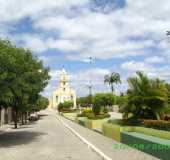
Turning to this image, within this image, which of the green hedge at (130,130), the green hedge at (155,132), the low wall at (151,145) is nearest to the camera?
the low wall at (151,145)

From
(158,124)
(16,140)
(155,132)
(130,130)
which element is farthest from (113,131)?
(16,140)

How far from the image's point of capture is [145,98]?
1286 inches

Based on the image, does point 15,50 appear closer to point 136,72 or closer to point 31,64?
point 31,64

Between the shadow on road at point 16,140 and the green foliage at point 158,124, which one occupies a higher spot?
the green foliage at point 158,124

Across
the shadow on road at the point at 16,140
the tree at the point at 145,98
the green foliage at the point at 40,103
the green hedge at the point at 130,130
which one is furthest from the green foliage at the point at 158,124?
the green foliage at the point at 40,103

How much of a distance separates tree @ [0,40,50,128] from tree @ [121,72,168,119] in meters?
6.91

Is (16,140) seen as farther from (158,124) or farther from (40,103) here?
(40,103)

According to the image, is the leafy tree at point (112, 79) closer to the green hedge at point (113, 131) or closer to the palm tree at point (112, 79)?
the palm tree at point (112, 79)

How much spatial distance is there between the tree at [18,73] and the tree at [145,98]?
22.7ft

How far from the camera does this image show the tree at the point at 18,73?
25.9 metres

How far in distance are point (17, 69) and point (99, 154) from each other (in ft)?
33.3

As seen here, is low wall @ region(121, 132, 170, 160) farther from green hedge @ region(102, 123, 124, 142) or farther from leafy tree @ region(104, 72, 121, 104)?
leafy tree @ region(104, 72, 121, 104)

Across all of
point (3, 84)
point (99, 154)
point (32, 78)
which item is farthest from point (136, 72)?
point (99, 154)

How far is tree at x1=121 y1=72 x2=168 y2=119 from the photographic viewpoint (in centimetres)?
3266
